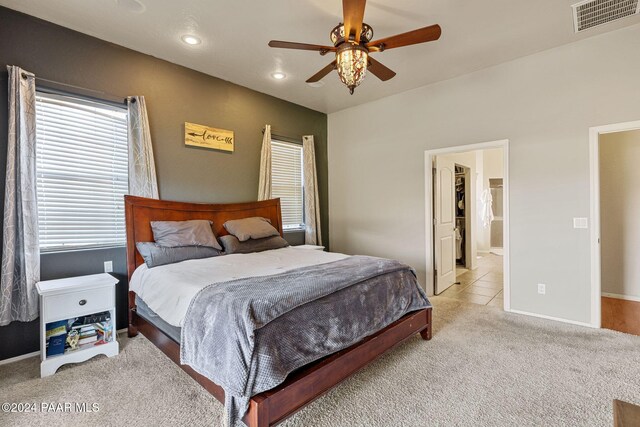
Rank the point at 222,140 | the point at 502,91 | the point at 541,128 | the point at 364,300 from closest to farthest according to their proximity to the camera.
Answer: the point at 364,300 < the point at 541,128 < the point at 502,91 < the point at 222,140

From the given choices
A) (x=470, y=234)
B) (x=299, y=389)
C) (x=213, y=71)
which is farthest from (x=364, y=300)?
(x=470, y=234)

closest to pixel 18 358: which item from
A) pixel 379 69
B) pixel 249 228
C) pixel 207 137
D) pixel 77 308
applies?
pixel 77 308

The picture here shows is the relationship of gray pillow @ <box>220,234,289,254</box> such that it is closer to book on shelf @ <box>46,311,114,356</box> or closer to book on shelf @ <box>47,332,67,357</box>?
book on shelf @ <box>46,311,114,356</box>

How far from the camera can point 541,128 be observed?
11.1 feet

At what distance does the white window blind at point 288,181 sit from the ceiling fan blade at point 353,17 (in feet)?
8.83

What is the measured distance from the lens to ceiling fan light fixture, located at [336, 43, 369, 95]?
7.29 ft

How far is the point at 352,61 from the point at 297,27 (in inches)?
39.3

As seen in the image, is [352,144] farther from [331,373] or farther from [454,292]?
[331,373]

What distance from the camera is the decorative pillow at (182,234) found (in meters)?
3.07

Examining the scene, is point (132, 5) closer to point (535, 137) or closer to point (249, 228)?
point (249, 228)

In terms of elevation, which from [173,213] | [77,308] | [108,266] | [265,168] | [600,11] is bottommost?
[77,308]

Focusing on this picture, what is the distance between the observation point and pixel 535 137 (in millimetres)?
3439

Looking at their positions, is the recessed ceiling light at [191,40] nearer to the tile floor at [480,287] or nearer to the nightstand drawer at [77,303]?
the nightstand drawer at [77,303]

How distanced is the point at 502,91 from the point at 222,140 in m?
3.54
